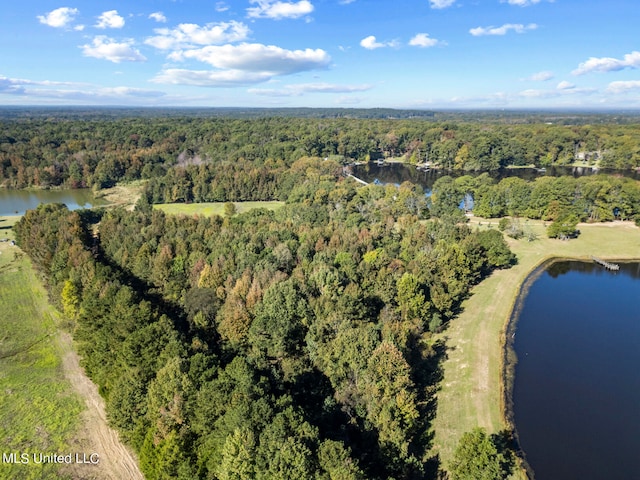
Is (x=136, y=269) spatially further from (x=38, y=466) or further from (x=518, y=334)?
(x=518, y=334)

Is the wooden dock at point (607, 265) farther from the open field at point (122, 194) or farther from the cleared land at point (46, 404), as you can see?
the open field at point (122, 194)

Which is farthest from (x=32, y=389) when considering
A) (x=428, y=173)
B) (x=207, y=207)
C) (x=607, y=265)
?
(x=428, y=173)

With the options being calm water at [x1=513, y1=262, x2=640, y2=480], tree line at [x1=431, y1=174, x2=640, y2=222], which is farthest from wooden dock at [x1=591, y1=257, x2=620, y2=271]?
tree line at [x1=431, y1=174, x2=640, y2=222]

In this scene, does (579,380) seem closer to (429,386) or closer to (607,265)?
(429,386)

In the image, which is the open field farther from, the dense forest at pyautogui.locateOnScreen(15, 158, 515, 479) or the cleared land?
the cleared land

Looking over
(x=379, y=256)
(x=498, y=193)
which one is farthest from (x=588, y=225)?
(x=379, y=256)
